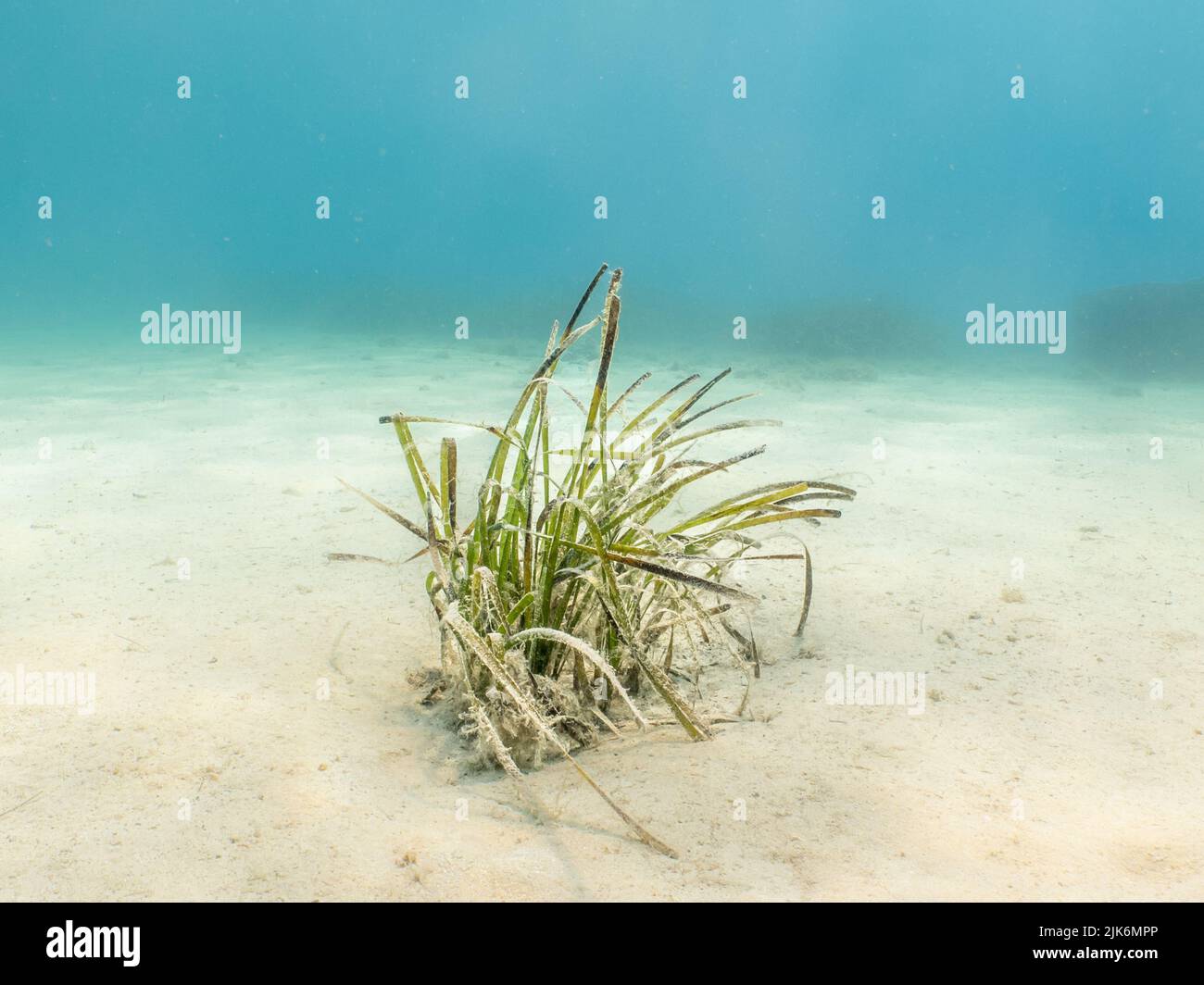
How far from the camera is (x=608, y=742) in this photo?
2.20 m

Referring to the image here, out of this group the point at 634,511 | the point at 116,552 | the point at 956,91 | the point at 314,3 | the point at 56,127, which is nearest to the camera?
the point at 634,511

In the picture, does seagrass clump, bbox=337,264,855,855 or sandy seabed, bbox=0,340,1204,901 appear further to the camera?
seagrass clump, bbox=337,264,855,855

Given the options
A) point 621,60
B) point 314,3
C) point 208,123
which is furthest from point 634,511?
point 208,123

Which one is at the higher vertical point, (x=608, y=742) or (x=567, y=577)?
(x=567, y=577)

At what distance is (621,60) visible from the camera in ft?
330

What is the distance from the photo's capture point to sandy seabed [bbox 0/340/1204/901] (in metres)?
1.62

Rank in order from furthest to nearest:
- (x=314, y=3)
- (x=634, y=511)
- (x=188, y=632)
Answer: (x=314, y=3)
(x=188, y=632)
(x=634, y=511)

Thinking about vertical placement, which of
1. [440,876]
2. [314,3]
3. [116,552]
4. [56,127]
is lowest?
[440,876]

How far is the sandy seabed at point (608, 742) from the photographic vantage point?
5.32ft

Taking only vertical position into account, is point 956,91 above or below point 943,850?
above

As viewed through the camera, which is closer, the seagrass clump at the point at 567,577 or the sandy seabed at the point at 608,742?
the sandy seabed at the point at 608,742

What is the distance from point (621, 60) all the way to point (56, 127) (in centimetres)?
9422

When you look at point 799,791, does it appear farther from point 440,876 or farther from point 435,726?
→ point 435,726

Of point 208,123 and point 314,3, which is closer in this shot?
point 314,3
